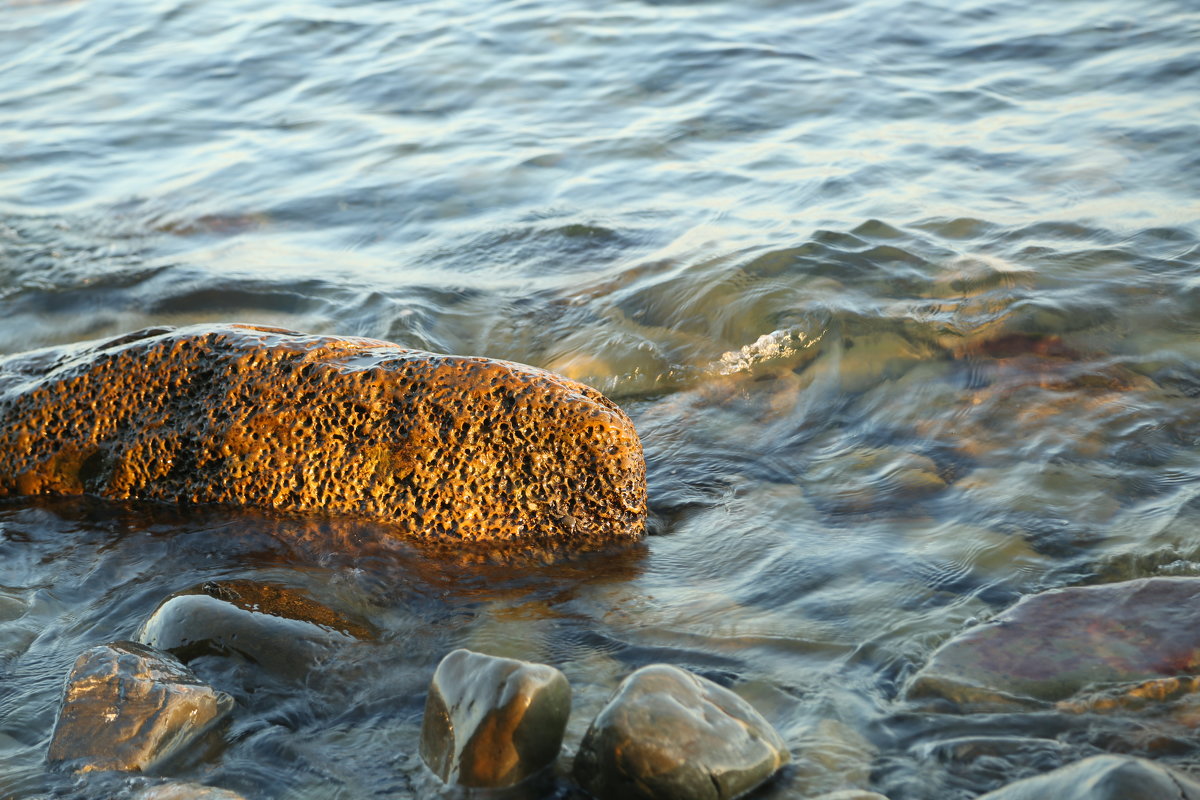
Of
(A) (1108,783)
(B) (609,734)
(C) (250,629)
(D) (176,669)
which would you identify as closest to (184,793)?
(D) (176,669)

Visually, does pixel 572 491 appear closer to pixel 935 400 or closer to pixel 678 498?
pixel 678 498

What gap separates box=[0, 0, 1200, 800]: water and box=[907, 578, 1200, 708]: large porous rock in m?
0.11

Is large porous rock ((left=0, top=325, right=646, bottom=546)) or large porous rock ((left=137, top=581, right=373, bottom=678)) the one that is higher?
large porous rock ((left=0, top=325, right=646, bottom=546))

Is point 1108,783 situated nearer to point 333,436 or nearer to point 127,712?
point 127,712

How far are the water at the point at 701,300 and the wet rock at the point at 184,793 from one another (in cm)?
13

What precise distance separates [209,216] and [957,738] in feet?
20.8

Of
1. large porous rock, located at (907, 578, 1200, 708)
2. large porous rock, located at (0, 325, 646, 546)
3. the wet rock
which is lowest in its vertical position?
large porous rock, located at (907, 578, 1200, 708)

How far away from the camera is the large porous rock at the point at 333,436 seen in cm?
386

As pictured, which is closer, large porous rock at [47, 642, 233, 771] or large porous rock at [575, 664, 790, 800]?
large porous rock at [575, 664, 790, 800]

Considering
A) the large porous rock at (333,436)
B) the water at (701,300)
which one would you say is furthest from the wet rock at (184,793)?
the large porous rock at (333,436)

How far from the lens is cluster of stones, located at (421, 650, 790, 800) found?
2535 mm

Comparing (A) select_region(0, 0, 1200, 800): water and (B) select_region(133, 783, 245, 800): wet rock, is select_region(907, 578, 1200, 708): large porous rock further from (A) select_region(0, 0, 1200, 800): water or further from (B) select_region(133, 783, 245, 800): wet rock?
(B) select_region(133, 783, 245, 800): wet rock

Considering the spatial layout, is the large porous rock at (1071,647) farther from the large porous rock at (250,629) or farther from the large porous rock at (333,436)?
the large porous rock at (250,629)

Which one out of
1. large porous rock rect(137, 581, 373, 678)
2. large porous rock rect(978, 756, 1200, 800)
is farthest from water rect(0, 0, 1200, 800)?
large porous rock rect(978, 756, 1200, 800)
